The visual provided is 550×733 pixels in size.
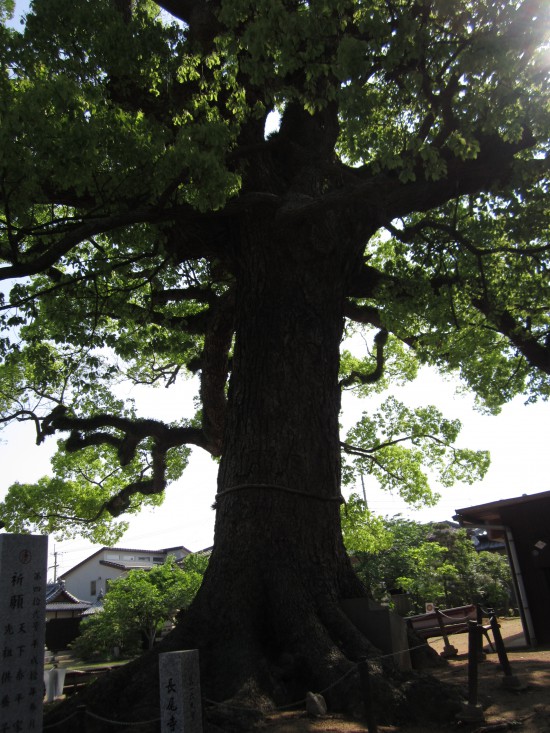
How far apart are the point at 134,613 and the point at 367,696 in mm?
23739

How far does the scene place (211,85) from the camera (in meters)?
7.60

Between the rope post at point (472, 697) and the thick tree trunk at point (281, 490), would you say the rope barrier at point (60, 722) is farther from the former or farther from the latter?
the rope post at point (472, 697)

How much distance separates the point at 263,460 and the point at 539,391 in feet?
22.8

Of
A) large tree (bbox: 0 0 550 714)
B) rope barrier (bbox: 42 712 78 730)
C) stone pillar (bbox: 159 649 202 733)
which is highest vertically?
large tree (bbox: 0 0 550 714)

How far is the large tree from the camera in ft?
18.4

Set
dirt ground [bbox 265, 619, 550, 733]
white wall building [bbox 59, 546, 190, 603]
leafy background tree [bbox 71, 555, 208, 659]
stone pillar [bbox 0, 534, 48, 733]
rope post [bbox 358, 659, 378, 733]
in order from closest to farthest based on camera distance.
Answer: rope post [bbox 358, 659, 378, 733] < dirt ground [bbox 265, 619, 550, 733] < stone pillar [bbox 0, 534, 48, 733] < leafy background tree [bbox 71, 555, 208, 659] < white wall building [bbox 59, 546, 190, 603]

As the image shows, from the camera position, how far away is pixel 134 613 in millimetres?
25000

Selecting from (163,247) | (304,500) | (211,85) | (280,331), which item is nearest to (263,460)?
(304,500)

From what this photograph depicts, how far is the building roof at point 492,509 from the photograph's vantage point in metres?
12.9

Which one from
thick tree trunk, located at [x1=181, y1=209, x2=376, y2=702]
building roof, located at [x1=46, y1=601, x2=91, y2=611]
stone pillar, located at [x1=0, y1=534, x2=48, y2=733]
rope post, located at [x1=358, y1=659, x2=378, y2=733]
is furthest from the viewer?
building roof, located at [x1=46, y1=601, x2=91, y2=611]

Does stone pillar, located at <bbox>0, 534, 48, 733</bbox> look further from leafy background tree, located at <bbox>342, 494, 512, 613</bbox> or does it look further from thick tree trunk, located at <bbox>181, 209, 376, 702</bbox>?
leafy background tree, located at <bbox>342, 494, 512, 613</bbox>

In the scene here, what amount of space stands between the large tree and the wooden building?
234 inches

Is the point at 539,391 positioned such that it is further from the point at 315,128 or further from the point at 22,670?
the point at 22,670

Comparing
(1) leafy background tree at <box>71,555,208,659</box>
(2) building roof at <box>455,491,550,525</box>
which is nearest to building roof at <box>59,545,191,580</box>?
(1) leafy background tree at <box>71,555,208,659</box>
